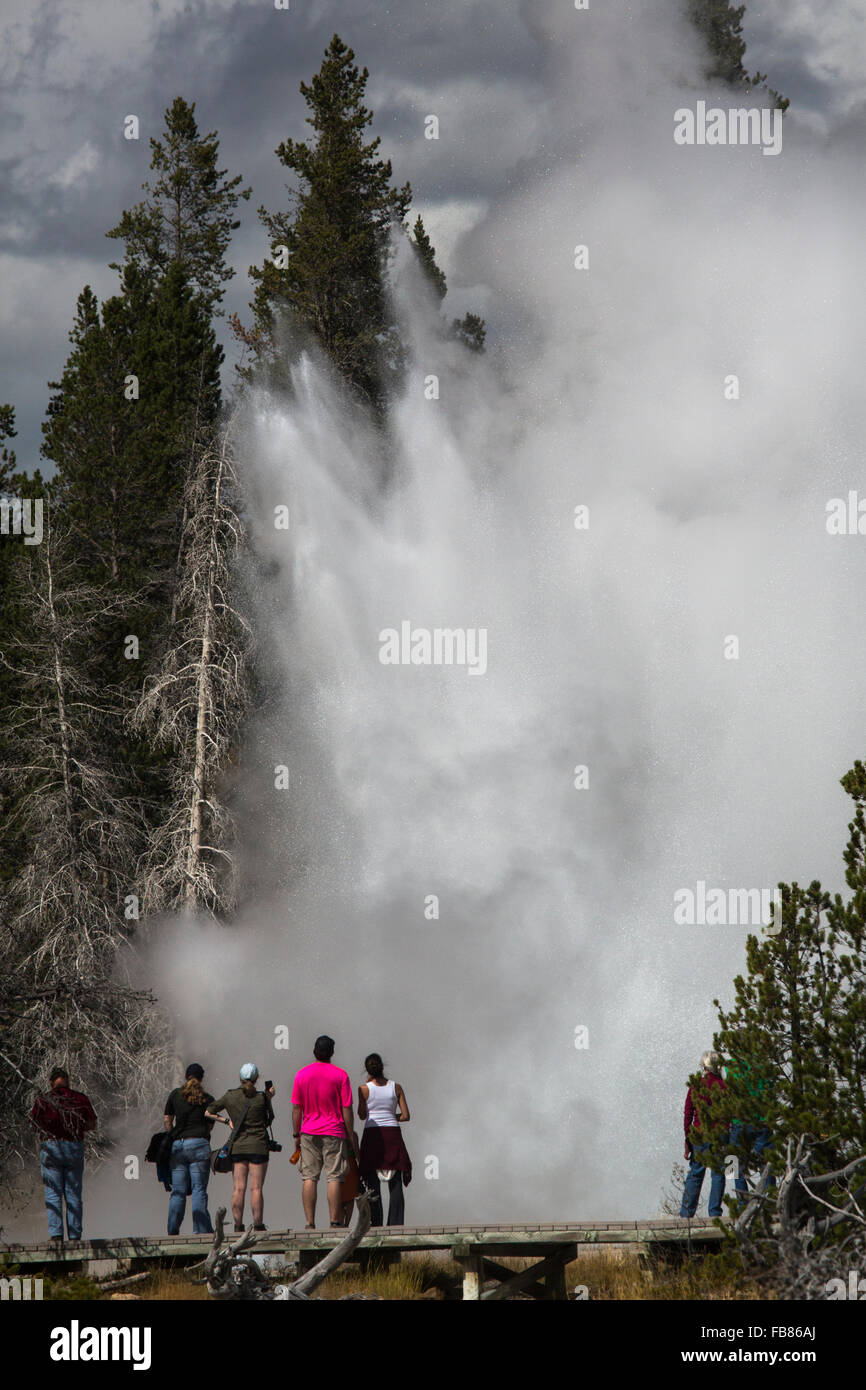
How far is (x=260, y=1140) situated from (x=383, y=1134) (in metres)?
0.99

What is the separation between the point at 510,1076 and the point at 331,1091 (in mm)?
7322

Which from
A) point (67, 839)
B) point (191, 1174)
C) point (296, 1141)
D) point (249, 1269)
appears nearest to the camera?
point (249, 1269)

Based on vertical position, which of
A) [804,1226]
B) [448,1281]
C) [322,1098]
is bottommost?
[448,1281]

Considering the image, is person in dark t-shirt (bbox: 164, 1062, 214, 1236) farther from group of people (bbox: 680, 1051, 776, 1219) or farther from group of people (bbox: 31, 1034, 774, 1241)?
group of people (bbox: 680, 1051, 776, 1219)

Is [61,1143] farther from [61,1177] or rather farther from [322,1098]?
[322,1098]

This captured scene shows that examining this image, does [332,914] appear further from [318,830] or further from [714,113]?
[714,113]

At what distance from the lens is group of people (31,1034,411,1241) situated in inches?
473

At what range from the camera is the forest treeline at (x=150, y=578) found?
851 inches

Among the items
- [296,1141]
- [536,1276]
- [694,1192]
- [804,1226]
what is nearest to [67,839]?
[296,1141]

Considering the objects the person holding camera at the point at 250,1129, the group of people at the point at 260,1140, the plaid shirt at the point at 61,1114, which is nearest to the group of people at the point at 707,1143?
the group of people at the point at 260,1140

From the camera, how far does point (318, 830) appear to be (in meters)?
24.0

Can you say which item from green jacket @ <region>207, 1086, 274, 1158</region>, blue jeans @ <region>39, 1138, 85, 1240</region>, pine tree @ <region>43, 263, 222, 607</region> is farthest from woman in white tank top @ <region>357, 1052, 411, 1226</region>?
pine tree @ <region>43, 263, 222, 607</region>

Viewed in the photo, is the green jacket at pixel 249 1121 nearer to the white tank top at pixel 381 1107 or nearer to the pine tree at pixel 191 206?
the white tank top at pixel 381 1107

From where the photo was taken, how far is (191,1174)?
12750mm
